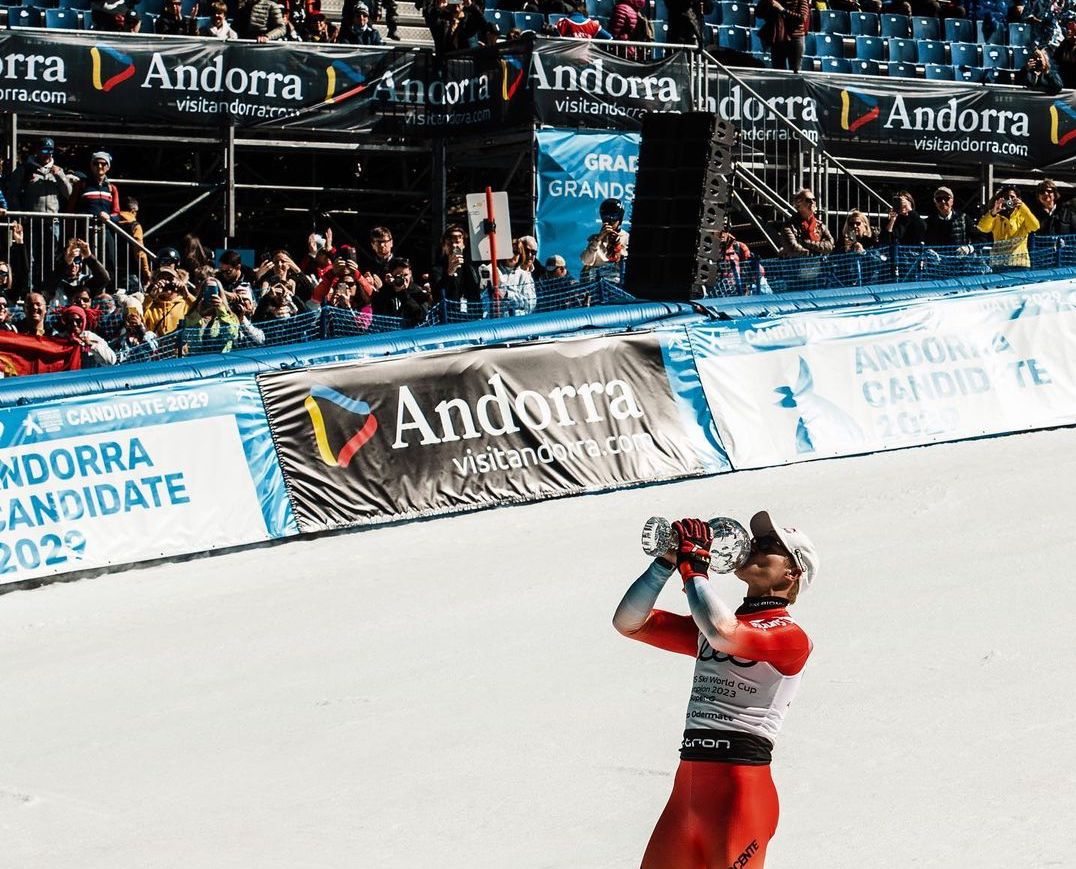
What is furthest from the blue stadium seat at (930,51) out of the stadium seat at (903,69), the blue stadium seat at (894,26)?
the blue stadium seat at (894,26)

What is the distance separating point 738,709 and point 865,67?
19870mm

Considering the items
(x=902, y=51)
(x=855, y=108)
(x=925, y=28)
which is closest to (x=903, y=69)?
(x=902, y=51)

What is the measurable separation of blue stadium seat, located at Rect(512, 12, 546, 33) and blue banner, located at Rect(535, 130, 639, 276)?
3165mm

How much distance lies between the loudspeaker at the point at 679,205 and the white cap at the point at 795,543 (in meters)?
10.2

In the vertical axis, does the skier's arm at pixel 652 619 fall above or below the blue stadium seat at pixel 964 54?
below

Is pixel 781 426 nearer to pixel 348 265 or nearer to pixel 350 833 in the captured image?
pixel 348 265

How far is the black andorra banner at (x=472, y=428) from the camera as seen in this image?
13.8 metres

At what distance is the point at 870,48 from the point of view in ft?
82.6

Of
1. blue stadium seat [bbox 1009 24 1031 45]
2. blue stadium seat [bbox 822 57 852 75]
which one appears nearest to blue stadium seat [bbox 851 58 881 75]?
blue stadium seat [bbox 822 57 852 75]

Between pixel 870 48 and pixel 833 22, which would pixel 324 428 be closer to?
pixel 870 48

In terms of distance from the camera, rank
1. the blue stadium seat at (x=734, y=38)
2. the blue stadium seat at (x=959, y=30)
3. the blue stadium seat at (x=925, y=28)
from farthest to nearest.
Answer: the blue stadium seat at (x=959, y=30) < the blue stadium seat at (x=925, y=28) < the blue stadium seat at (x=734, y=38)

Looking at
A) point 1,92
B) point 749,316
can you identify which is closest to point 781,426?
point 749,316

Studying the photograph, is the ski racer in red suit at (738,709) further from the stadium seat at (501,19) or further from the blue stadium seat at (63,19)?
the stadium seat at (501,19)

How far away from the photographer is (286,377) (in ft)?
45.2
